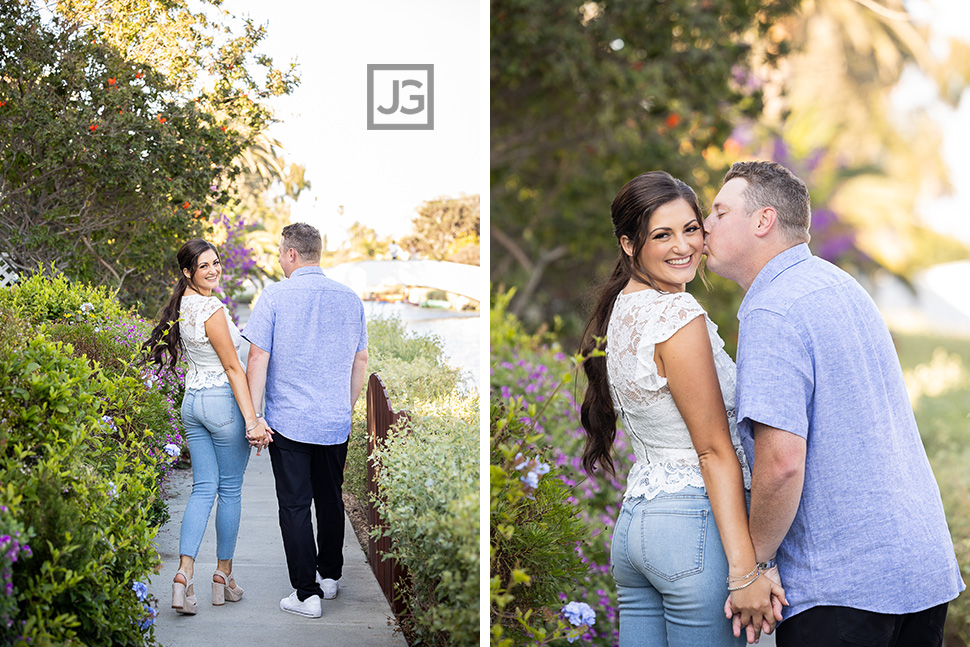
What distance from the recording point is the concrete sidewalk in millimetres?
2385

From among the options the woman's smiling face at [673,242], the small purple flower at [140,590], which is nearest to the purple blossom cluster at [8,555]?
the small purple flower at [140,590]

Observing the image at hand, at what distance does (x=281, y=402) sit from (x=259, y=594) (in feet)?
1.87

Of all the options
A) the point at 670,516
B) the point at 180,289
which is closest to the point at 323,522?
the point at 180,289

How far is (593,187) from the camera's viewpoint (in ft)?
28.3

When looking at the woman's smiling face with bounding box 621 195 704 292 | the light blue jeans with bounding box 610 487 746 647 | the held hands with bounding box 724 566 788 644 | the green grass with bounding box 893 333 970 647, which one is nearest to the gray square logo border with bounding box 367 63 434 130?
the woman's smiling face with bounding box 621 195 704 292

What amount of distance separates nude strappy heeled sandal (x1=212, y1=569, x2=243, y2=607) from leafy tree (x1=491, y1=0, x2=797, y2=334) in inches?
223

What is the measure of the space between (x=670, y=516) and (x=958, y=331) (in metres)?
11.4

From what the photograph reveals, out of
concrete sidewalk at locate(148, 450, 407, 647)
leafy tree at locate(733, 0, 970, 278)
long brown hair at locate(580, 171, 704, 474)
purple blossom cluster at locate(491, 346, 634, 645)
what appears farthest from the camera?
leafy tree at locate(733, 0, 970, 278)

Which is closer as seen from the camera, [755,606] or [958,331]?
[755,606]

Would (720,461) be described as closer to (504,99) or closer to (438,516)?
(438,516)

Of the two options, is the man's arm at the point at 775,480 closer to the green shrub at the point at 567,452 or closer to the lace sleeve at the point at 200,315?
the green shrub at the point at 567,452

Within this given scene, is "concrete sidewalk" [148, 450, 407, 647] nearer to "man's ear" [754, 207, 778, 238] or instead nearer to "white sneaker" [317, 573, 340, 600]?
"white sneaker" [317, 573, 340, 600]

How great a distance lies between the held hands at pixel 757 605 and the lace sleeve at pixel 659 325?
46cm

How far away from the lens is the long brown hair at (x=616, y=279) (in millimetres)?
1923
